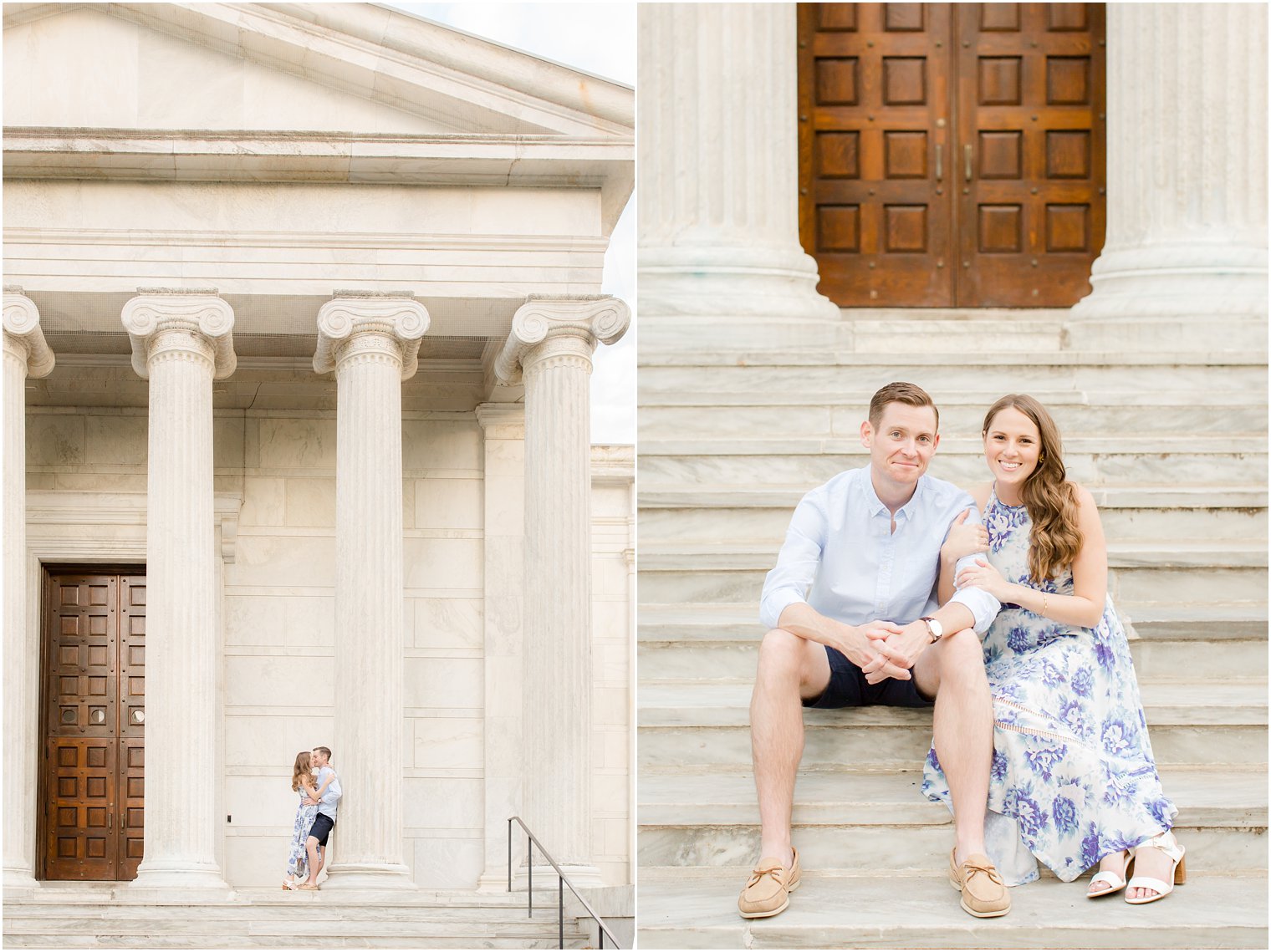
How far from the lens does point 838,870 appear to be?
24.6 ft

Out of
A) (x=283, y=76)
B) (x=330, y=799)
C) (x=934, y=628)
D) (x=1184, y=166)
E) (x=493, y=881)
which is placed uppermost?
(x=283, y=76)

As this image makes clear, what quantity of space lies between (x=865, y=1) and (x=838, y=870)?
956cm

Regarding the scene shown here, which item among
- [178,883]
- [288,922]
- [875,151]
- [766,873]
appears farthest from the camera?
[178,883]

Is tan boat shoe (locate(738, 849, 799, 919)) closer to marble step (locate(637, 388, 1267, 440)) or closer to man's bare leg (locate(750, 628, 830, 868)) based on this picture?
man's bare leg (locate(750, 628, 830, 868))

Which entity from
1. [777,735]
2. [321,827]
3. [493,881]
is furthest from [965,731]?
[493,881]

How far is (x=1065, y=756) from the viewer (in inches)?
285

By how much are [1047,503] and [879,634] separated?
931mm

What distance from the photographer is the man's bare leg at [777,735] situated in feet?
23.4

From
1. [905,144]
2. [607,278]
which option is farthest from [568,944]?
[607,278]

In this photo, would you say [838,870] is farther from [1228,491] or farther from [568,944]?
[568,944]

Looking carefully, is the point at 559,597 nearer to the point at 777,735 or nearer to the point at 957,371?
the point at 957,371

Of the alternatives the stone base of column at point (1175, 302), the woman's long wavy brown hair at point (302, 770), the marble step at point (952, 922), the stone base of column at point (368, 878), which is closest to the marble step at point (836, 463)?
the stone base of column at point (1175, 302)

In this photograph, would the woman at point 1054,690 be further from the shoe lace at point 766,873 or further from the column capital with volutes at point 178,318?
the column capital with volutes at point 178,318

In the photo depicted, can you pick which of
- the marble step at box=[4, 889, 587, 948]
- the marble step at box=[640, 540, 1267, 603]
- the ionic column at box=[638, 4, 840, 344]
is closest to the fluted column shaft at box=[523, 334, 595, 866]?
the marble step at box=[4, 889, 587, 948]
